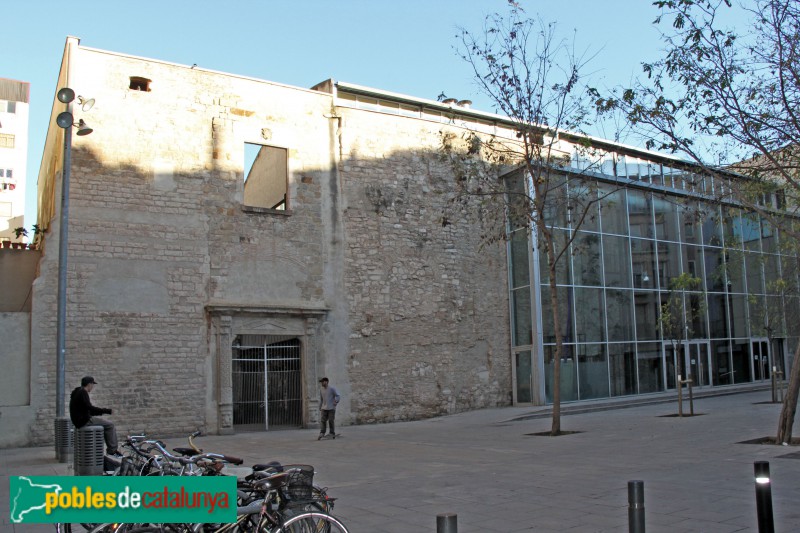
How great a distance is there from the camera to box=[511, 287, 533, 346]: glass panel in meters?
24.7

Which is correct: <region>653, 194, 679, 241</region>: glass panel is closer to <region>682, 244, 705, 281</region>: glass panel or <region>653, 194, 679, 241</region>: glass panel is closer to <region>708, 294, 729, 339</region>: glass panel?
<region>682, 244, 705, 281</region>: glass panel

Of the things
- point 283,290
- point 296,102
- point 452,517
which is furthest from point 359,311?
point 452,517

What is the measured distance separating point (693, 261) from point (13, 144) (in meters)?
62.2

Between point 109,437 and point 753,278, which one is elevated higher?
point 753,278

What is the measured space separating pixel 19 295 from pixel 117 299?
2.76 metres

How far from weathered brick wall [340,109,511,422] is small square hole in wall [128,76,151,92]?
5.88 metres

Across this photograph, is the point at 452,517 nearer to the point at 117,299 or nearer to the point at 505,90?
the point at 505,90

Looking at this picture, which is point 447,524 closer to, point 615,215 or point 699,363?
point 615,215

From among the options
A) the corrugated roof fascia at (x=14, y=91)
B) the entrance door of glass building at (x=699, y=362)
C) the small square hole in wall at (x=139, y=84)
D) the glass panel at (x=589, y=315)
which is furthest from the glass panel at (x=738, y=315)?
the corrugated roof fascia at (x=14, y=91)

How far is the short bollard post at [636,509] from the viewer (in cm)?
413

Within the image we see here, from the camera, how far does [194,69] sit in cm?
2020

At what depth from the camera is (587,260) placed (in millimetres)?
25500

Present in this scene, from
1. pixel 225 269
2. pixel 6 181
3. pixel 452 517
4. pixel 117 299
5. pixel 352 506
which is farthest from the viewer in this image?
pixel 6 181

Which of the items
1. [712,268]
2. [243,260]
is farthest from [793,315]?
[243,260]
